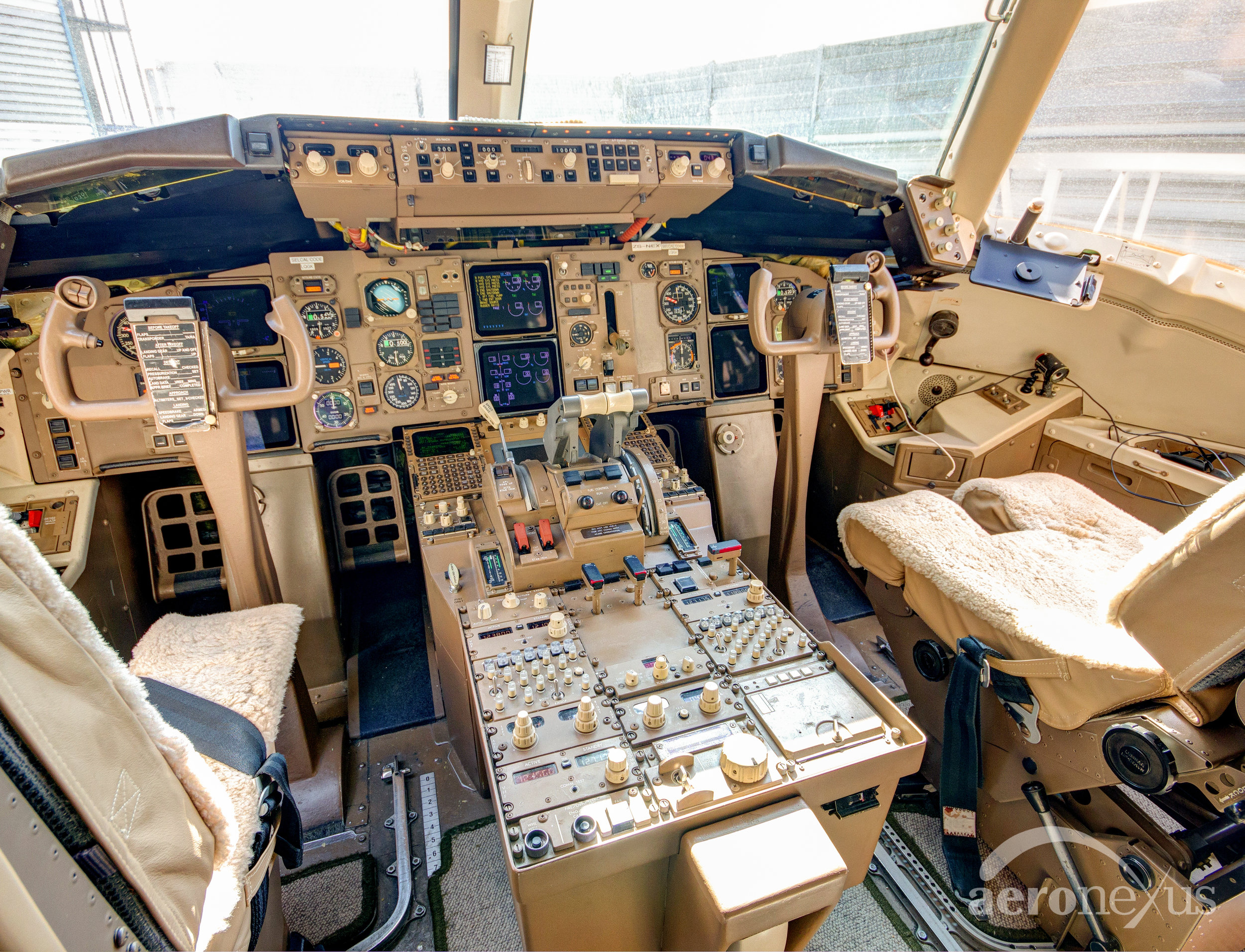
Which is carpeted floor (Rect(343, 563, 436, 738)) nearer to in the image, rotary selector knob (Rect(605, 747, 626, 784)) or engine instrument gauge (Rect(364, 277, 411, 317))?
engine instrument gauge (Rect(364, 277, 411, 317))

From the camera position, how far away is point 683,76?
3119 millimetres

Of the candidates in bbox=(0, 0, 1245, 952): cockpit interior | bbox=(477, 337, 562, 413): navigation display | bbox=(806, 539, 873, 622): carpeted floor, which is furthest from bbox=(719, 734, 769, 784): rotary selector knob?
bbox=(477, 337, 562, 413): navigation display

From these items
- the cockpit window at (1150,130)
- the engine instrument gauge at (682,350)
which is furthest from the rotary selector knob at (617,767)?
the cockpit window at (1150,130)

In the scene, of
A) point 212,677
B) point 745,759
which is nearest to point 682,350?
point 745,759

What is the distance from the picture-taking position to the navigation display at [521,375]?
9.36 feet

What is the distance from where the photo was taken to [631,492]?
6.66 ft

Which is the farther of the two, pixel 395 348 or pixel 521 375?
pixel 521 375

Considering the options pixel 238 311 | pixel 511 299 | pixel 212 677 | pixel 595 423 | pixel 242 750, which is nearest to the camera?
pixel 242 750

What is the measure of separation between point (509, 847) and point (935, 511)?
1610 millimetres

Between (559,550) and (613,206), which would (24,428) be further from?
(613,206)

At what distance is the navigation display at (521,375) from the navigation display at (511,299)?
0.07 meters

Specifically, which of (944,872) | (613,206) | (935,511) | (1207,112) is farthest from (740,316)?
(944,872)

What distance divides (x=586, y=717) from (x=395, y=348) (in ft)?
6.25

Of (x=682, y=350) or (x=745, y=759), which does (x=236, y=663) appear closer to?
(x=745, y=759)
